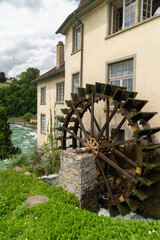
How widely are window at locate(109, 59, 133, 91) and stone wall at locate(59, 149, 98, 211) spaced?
307cm

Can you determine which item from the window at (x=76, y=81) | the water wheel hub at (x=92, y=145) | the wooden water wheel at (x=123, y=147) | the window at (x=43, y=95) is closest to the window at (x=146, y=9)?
the wooden water wheel at (x=123, y=147)

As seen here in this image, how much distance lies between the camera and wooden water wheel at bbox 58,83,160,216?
13.7ft

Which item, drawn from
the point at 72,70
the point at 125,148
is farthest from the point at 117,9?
the point at 125,148

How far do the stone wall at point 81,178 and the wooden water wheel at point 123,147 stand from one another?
0.54 meters

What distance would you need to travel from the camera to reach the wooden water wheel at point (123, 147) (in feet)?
13.7

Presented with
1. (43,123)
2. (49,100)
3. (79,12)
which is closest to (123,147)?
(79,12)

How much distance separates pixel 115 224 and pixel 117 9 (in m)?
7.37

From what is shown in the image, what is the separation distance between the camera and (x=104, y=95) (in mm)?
5164

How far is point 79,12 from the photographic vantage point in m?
7.37

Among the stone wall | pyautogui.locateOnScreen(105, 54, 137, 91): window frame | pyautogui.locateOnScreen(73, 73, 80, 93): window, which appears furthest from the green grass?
pyautogui.locateOnScreen(73, 73, 80, 93): window

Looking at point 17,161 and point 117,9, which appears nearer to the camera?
point 117,9

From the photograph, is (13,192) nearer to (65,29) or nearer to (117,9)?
(117,9)

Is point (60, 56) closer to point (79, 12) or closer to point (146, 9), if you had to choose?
point (79, 12)

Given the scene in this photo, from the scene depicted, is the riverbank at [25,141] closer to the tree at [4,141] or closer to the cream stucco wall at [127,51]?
the tree at [4,141]
